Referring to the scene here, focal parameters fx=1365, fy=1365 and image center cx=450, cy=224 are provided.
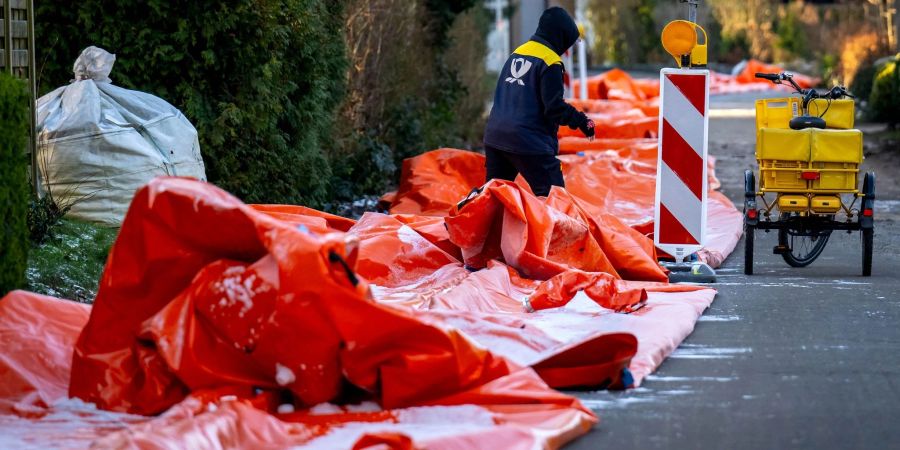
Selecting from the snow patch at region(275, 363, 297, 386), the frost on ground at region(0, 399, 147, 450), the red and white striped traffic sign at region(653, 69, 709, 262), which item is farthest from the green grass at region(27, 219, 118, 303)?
the red and white striped traffic sign at region(653, 69, 709, 262)

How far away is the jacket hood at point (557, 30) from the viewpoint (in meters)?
10.0

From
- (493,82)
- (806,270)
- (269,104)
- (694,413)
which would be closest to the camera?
(694,413)

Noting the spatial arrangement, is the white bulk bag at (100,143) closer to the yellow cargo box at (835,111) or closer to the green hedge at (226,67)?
the green hedge at (226,67)

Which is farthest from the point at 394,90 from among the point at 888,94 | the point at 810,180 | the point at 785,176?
the point at 888,94

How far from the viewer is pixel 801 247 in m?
9.61

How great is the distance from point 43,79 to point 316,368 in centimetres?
548

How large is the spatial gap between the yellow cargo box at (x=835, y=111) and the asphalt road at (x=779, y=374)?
1.02m

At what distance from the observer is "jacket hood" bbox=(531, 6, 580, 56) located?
1002 cm

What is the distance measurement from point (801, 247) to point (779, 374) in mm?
3637

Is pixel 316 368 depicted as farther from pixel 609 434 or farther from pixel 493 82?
pixel 493 82

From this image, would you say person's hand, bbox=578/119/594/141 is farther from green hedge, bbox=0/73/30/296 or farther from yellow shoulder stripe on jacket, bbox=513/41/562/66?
green hedge, bbox=0/73/30/296

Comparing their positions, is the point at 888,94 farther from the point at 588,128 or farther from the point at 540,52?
the point at 588,128

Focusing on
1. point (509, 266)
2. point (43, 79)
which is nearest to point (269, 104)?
point (43, 79)

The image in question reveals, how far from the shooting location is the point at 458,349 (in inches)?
206
